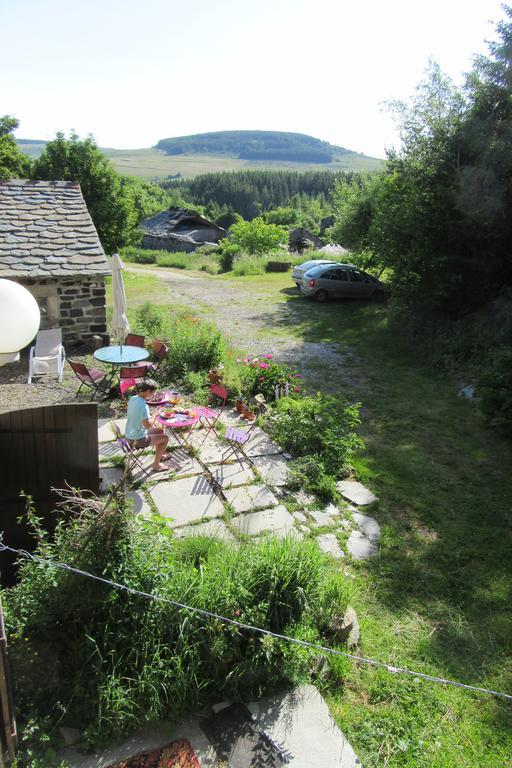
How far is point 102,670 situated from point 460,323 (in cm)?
1123

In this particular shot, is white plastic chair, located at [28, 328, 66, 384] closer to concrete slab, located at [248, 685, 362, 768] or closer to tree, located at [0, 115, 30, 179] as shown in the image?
concrete slab, located at [248, 685, 362, 768]

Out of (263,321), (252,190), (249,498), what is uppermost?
(252,190)

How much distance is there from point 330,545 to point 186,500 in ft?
5.74

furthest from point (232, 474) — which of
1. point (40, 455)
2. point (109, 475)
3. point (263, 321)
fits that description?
point (263, 321)

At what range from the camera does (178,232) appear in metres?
46.6

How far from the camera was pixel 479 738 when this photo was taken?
3.42 meters

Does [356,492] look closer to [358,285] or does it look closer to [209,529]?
[209,529]

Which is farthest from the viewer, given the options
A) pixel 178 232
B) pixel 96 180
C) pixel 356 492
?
pixel 178 232

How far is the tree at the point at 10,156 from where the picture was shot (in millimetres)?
24947

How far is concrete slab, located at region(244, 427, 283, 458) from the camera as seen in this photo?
703cm


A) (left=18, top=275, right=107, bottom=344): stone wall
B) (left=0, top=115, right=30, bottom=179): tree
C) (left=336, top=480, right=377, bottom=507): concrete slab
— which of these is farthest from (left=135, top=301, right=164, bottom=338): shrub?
(left=0, top=115, right=30, bottom=179): tree

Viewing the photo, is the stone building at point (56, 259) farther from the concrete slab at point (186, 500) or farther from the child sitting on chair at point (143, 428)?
the concrete slab at point (186, 500)

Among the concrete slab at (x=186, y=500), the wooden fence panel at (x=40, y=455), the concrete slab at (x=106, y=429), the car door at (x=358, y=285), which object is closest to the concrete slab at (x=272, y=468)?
the concrete slab at (x=186, y=500)

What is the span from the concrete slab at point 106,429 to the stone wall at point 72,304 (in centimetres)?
417
